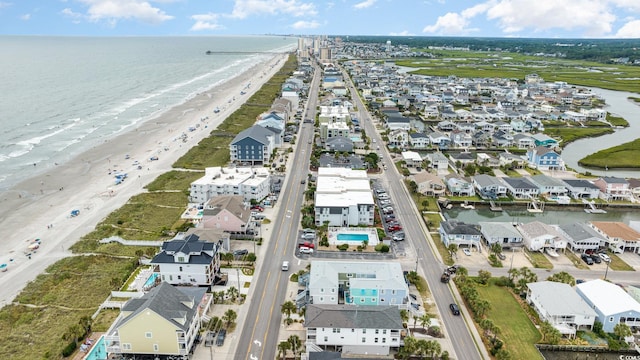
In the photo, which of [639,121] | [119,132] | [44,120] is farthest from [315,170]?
[639,121]

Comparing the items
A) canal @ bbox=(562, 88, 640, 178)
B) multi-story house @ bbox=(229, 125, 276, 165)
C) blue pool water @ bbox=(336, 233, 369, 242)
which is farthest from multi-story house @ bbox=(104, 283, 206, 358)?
canal @ bbox=(562, 88, 640, 178)

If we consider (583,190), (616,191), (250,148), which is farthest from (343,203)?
(616,191)

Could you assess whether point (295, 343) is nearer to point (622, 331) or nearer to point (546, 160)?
point (622, 331)

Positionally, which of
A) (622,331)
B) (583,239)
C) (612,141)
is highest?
(612,141)

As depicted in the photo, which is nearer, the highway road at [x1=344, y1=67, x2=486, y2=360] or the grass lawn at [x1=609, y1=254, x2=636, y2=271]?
the highway road at [x1=344, y1=67, x2=486, y2=360]

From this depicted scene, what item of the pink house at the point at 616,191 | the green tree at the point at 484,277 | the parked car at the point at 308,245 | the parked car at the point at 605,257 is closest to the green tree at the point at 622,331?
the green tree at the point at 484,277

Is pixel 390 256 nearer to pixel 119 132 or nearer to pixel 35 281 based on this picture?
pixel 35 281

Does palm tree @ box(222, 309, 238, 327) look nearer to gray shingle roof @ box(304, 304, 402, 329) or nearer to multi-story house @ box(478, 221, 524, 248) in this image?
gray shingle roof @ box(304, 304, 402, 329)
